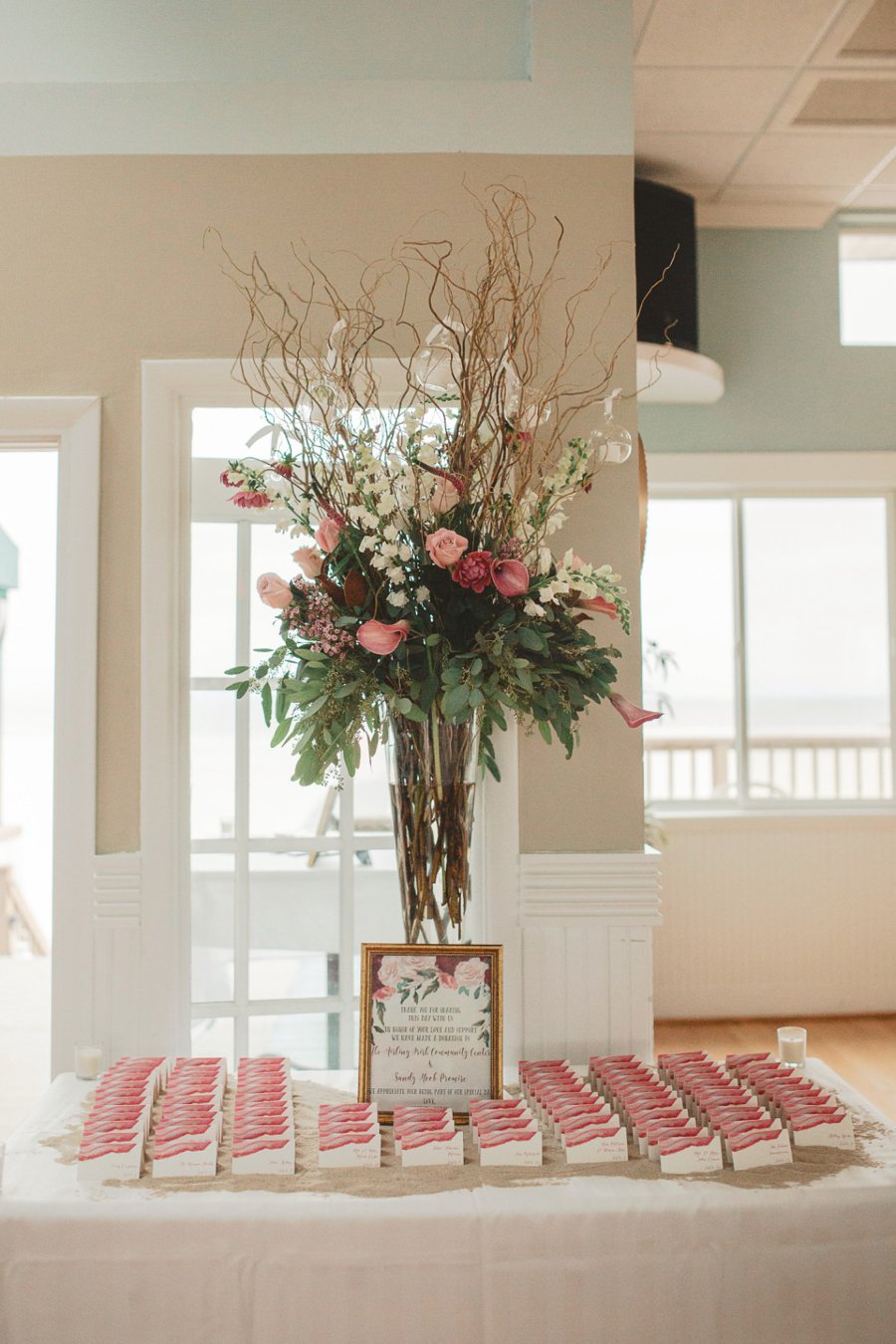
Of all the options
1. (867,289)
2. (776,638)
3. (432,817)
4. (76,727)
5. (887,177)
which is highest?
(887,177)

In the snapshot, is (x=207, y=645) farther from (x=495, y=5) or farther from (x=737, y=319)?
(x=737, y=319)

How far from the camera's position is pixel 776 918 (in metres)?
4.68

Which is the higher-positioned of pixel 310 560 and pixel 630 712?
pixel 310 560

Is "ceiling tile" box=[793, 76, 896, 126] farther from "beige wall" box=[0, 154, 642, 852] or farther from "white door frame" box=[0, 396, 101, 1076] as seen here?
"white door frame" box=[0, 396, 101, 1076]

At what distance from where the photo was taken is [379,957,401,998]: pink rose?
1.87m

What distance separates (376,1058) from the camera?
6.15 ft

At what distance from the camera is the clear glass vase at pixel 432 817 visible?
1.88m

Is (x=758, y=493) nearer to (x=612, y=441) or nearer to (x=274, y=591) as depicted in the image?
(x=612, y=441)

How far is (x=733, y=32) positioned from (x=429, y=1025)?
2.92m

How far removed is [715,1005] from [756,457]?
7.68ft

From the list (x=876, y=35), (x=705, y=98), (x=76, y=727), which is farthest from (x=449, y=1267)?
(x=705, y=98)

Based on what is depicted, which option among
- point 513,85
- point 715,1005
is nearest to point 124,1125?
point 513,85

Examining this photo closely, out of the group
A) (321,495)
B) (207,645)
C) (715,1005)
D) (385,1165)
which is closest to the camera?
(385,1165)

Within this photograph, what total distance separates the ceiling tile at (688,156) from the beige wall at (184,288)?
6.16 feet
